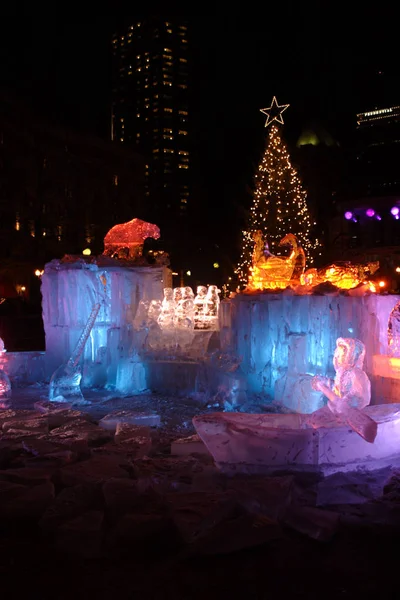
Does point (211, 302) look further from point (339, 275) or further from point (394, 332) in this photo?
point (394, 332)

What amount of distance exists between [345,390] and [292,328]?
3.67 m

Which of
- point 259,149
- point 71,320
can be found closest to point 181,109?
point 259,149

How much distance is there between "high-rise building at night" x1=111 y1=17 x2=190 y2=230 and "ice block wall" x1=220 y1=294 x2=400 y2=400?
3415 centimetres

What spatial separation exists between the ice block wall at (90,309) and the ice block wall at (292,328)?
2.14 metres

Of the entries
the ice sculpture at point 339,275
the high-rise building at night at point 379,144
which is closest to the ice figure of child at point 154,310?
the ice sculpture at point 339,275

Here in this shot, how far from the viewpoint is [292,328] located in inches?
379

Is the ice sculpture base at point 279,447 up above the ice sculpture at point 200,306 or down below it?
below

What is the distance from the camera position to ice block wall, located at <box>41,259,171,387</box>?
452 inches

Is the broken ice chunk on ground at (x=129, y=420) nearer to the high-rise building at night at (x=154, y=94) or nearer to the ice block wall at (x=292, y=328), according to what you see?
the ice block wall at (x=292, y=328)

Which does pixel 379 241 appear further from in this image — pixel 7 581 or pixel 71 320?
pixel 7 581

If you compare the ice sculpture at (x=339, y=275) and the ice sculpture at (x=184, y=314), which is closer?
the ice sculpture at (x=339, y=275)

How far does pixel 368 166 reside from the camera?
3356 centimetres

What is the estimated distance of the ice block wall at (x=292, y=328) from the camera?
8781 millimetres

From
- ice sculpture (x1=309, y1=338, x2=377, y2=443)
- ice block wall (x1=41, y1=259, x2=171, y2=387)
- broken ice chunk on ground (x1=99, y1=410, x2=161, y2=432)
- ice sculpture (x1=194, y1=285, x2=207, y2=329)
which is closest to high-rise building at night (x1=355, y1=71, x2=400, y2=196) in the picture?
ice sculpture (x1=194, y1=285, x2=207, y2=329)
